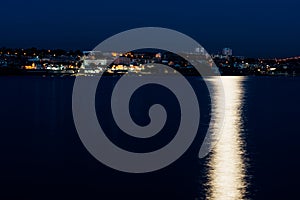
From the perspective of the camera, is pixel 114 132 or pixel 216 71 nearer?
pixel 114 132

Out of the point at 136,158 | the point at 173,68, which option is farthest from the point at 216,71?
the point at 136,158

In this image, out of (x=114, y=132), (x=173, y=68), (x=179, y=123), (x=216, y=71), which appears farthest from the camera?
(x=216, y=71)

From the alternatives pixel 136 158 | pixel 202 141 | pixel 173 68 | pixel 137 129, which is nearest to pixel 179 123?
pixel 137 129

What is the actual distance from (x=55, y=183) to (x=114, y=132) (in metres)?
6.29

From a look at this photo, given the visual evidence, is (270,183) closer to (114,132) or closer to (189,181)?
(189,181)

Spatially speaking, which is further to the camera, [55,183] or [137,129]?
[137,129]

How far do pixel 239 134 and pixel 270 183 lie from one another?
6182 mm

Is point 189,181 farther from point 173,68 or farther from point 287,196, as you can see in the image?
point 173,68

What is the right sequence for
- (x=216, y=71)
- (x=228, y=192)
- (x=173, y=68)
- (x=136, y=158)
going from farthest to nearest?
(x=216, y=71)
(x=173, y=68)
(x=136, y=158)
(x=228, y=192)

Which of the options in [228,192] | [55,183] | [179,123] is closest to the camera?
[228,192]

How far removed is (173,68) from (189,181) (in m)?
91.4

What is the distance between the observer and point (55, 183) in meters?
9.06

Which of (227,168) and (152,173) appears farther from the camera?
(227,168)

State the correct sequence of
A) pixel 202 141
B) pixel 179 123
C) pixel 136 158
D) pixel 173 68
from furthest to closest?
pixel 173 68, pixel 179 123, pixel 202 141, pixel 136 158
